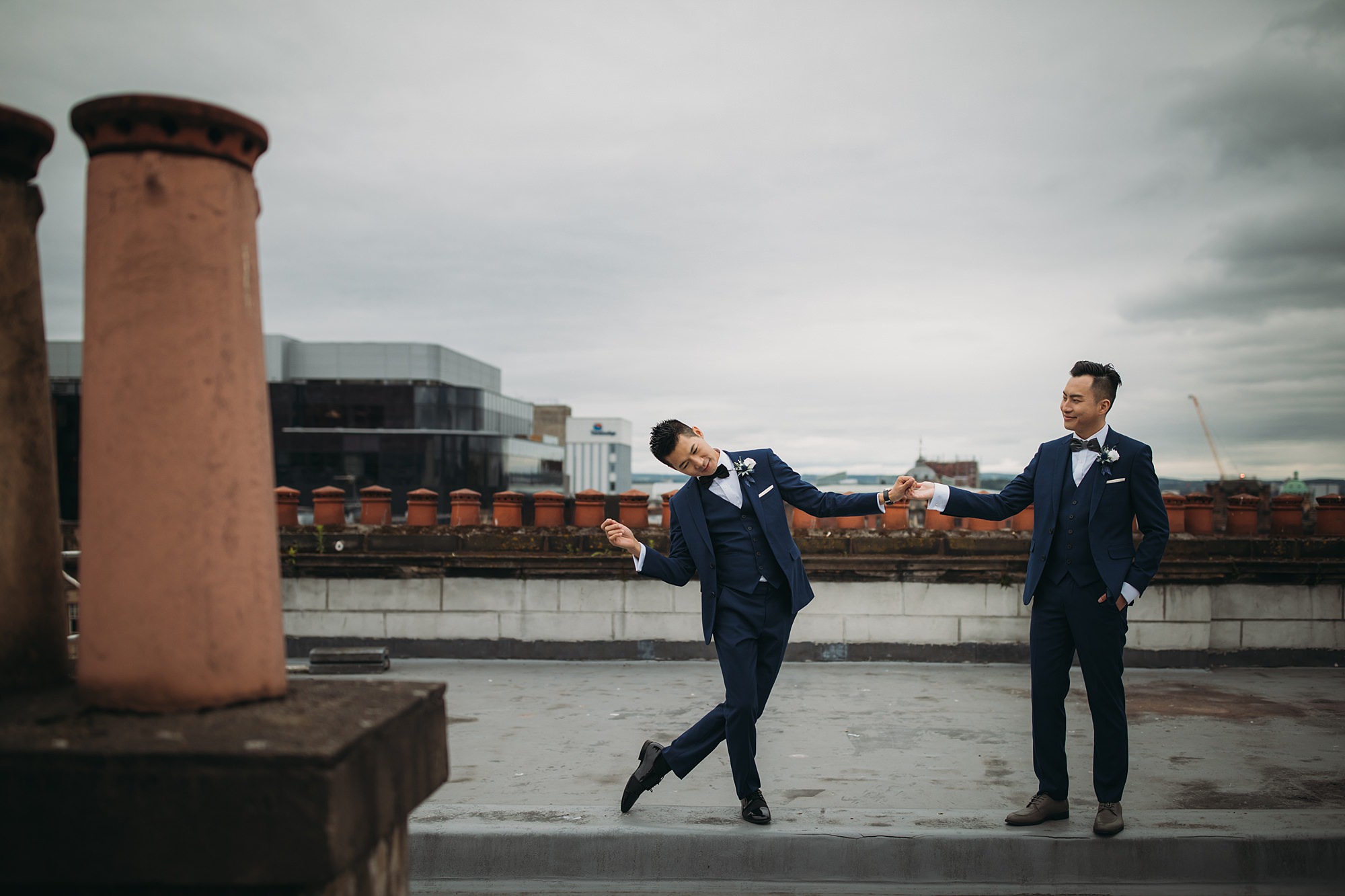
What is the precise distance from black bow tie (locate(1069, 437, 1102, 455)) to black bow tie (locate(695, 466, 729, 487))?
1620 mm

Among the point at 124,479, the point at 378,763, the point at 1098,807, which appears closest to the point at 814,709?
the point at 1098,807

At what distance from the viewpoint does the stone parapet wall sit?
309 inches

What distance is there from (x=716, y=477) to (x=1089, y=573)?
1729mm

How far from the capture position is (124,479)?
1728mm

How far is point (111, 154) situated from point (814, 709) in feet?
17.9

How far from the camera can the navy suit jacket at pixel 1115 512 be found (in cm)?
378

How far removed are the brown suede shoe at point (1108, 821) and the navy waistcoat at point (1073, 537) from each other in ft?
3.14

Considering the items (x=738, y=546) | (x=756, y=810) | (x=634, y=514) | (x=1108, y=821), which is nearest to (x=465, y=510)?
(x=634, y=514)

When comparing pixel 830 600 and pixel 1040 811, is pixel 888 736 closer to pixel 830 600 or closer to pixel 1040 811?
pixel 1040 811

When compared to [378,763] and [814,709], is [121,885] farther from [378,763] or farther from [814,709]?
[814,709]

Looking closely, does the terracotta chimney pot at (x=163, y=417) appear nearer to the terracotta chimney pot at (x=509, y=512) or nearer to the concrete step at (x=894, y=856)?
the concrete step at (x=894, y=856)

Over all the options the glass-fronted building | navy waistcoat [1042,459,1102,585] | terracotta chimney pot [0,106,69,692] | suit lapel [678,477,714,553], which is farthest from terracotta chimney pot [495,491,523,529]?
the glass-fronted building

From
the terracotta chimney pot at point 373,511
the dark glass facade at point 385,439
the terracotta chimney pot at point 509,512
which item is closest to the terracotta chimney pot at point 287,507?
the terracotta chimney pot at point 373,511

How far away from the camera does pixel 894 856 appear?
3646mm
